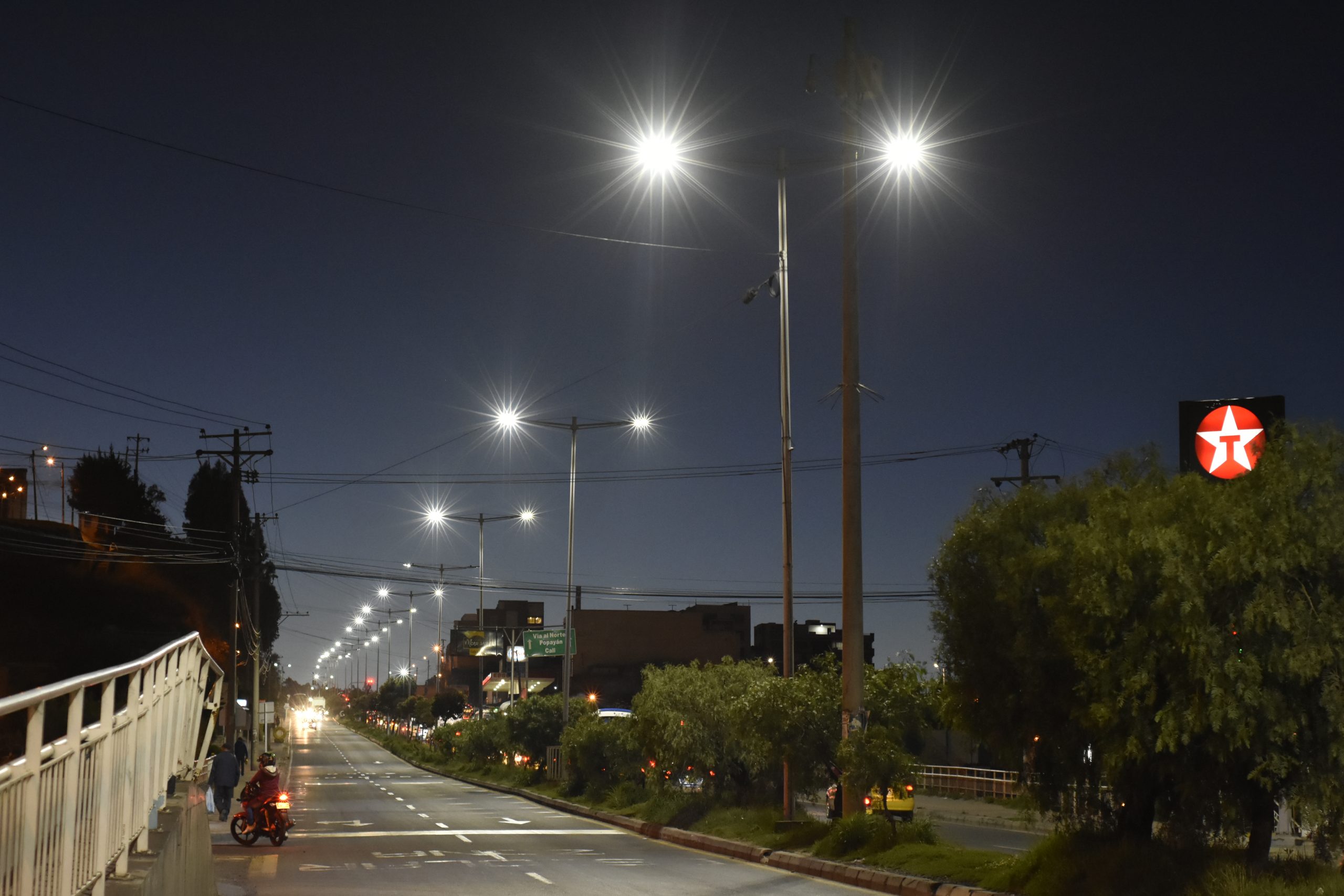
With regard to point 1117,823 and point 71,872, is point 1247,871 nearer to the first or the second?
point 1117,823

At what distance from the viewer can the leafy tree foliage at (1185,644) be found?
40.3ft

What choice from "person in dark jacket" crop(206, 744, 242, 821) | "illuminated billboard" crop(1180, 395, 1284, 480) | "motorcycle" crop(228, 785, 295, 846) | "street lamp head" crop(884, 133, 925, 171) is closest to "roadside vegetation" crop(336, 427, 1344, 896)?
"illuminated billboard" crop(1180, 395, 1284, 480)

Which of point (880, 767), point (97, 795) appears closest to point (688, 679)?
point (880, 767)

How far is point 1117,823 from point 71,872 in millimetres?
12574

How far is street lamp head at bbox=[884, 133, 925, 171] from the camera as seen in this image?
19109 mm

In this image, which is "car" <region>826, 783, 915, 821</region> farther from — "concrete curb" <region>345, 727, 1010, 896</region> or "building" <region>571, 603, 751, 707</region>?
"building" <region>571, 603, 751, 707</region>

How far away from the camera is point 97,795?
607 centimetres

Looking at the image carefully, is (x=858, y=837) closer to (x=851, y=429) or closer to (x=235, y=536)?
(x=851, y=429)

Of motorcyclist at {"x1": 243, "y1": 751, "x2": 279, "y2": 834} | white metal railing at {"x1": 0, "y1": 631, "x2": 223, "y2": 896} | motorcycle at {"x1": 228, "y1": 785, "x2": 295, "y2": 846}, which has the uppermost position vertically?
white metal railing at {"x1": 0, "y1": 631, "x2": 223, "y2": 896}

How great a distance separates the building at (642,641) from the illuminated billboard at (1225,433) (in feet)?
327

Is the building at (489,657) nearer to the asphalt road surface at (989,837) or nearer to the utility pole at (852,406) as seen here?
the asphalt road surface at (989,837)

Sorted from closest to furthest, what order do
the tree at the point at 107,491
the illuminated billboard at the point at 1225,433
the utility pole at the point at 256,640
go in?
the illuminated billboard at the point at 1225,433 → the utility pole at the point at 256,640 → the tree at the point at 107,491

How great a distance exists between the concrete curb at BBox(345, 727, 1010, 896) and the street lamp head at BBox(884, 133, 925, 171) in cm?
1004

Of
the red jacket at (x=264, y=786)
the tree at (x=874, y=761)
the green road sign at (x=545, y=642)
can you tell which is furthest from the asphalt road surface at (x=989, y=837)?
the green road sign at (x=545, y=642)
